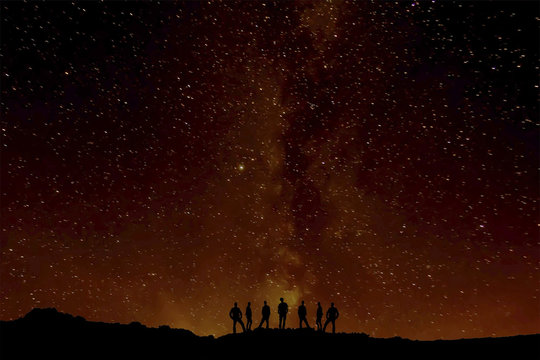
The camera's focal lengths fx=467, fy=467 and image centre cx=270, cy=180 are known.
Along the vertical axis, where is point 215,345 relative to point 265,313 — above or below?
below

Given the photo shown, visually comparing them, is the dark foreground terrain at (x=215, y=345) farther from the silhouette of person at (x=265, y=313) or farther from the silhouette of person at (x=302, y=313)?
the silhouette of person at (x=302, y=313)

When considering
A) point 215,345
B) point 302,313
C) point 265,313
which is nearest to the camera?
point 215,345

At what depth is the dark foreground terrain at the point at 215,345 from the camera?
17.3 metres

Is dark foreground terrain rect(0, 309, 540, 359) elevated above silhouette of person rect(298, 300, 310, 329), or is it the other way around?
silhouette of person rect(298, 300, 310, 329)

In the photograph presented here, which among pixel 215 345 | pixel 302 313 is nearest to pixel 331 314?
pixel 302 313

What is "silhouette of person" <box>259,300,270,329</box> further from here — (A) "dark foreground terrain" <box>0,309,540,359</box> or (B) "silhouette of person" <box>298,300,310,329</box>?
(B) "silhouette of person" <box>298,300,310,329</box>

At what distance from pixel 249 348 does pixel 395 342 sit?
19.5ft

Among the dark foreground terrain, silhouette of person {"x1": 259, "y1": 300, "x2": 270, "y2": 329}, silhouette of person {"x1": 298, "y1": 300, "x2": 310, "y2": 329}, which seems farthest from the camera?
silhouette of person {"x1": 298, "y1": 300, "x2": 310, "y2": 329}

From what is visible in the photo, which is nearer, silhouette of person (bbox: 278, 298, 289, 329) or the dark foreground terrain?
the dark foreground terrain

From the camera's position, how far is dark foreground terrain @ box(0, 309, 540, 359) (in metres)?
17.3

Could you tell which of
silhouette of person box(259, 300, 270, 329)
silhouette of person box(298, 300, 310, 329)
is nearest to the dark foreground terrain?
silhouette of person box(259, 300, 270, 329)

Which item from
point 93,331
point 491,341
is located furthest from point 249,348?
point 491,341

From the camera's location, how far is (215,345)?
1844 cm

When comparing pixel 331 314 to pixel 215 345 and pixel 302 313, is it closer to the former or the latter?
pixel 302 313
